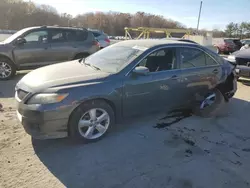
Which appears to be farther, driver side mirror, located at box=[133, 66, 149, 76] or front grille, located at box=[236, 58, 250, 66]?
front grille, located at box=[236, 58, 250, 66]

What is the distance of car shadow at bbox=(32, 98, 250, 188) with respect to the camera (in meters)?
3.13

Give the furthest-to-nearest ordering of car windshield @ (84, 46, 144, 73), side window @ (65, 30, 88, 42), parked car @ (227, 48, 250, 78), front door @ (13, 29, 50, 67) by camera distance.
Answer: side window @ (65, 30, 88, 42) < front door @ (13, 29, 50, 67) < parked car @ (227, 48, 250, 78) < car windshield @ (84, 46, 144, 73)

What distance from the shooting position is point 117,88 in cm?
402

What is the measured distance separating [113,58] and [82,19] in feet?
178

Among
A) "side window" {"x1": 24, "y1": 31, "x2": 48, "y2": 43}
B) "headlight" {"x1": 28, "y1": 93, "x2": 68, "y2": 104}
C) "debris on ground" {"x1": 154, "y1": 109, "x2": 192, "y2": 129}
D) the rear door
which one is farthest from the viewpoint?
"side window" {"x1": 24, "y1": 31, "x2": 48, "y2": 43}

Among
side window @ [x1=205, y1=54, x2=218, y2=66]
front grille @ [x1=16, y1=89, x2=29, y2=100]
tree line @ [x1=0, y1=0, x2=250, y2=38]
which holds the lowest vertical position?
front grille @ [x1=16, y1=89, x2=29, y2=100]

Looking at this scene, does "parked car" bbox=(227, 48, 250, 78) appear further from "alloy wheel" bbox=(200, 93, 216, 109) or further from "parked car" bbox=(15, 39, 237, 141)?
"alloy wheel" bbox=(200, 93, 216, 109)

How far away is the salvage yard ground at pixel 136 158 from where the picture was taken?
10.2 feet

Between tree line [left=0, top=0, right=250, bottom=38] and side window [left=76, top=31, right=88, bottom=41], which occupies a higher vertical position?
tree line [left=0, top=0, right=250, bottom=38]

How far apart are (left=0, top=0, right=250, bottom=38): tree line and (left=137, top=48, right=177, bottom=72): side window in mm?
35537

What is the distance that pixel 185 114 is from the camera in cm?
537

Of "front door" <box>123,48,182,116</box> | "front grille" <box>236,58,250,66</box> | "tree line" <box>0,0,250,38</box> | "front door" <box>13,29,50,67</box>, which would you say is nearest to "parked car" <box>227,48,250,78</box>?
"front grille" <box>236,58,250,66</box>

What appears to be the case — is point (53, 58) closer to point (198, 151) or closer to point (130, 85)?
point (130, 85)

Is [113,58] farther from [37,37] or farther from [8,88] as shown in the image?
[37,37]
